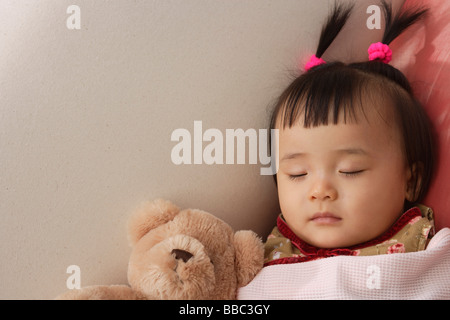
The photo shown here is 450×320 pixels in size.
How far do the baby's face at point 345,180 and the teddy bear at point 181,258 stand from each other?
0.12 metres

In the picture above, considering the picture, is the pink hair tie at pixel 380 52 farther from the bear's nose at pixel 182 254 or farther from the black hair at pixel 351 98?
the bear's nose at pixel 182 254

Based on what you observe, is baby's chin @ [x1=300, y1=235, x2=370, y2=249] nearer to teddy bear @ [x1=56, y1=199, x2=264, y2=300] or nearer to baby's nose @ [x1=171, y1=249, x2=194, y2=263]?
teddy bear @ [x1=56, y1=199, x2=264, y2=300]

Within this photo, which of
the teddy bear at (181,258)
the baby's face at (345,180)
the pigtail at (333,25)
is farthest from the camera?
the pigtail at (333,25)

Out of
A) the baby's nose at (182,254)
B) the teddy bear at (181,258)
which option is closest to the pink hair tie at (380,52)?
the teddy bear at (181,258)

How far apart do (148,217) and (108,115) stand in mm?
181

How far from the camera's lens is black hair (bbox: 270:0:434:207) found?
2.56 ft

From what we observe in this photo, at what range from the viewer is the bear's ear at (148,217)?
2.37ft

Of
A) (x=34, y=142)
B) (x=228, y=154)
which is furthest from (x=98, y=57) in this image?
(x=228, y=154)

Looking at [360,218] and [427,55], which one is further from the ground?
[427,55]

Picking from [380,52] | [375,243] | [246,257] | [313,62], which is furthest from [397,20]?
[246,257]

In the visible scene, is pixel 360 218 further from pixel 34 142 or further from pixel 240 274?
pixel 34 142
